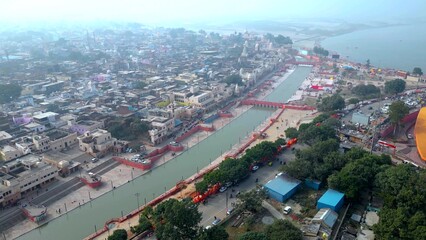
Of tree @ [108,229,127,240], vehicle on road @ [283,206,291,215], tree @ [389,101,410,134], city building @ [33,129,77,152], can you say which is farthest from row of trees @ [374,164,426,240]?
city building @ [33,129,77,152]

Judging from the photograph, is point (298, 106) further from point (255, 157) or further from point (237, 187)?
point (237, 187)

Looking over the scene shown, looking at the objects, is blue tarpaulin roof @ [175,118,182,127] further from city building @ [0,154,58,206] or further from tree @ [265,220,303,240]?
tree @ [265,220,303,240]

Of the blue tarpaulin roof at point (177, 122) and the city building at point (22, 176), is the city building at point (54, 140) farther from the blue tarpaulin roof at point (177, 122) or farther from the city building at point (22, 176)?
the blue tarpaulin roof at point (177, 122)

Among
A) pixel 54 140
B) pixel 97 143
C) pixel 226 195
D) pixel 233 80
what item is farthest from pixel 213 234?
pixel 233 80

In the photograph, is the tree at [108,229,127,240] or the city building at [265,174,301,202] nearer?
the tree at [108,229,127,240]

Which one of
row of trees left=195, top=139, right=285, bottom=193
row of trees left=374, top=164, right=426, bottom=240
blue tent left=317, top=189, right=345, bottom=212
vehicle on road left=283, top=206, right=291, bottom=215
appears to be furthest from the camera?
row of trees left=195, top=139, right=285, bottom=193

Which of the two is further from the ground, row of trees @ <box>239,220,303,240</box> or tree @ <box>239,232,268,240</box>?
tree @ <box>239,232,268,240</box>
